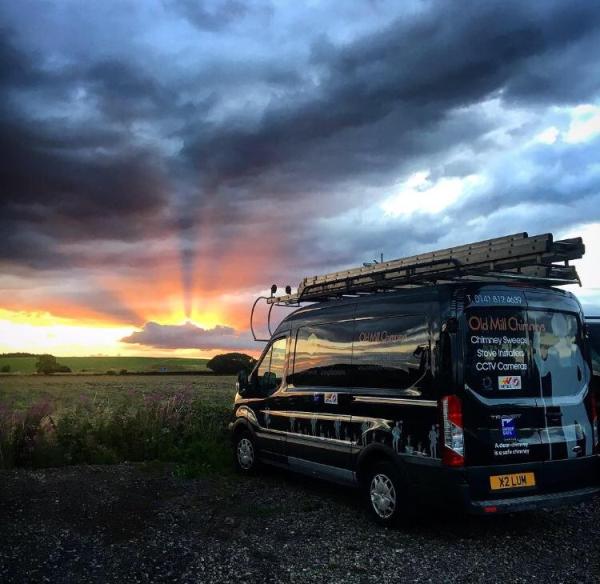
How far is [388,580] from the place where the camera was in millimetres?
5387

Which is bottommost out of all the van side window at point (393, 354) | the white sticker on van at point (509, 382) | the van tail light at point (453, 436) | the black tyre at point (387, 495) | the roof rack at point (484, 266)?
the black tyre at point (387, 495)

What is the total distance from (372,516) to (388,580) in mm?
1473

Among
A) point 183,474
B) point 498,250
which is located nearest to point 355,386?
point 498,250

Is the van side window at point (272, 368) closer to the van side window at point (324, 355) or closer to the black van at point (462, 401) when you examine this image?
the van side window at point (324, 355)

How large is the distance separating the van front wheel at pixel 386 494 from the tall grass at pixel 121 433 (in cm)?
339

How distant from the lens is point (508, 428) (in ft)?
20.3

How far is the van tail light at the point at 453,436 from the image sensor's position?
5973 millimetres

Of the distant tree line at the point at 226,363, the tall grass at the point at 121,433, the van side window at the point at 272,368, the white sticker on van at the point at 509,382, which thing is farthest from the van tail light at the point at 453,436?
the distant tree line at the point at 226,363

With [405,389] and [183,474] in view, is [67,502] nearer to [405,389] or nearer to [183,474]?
[183,474]

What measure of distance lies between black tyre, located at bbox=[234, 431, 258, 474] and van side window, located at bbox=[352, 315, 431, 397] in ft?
9.09

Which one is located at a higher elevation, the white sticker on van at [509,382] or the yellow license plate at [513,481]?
the white sticker on van at [509,382]

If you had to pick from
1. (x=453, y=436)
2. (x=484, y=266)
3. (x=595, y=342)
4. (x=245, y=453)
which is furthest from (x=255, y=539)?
(x=595, y=342)

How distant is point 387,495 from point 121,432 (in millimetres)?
5573

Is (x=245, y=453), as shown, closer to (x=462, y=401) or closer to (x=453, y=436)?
(x=453, y=436)
